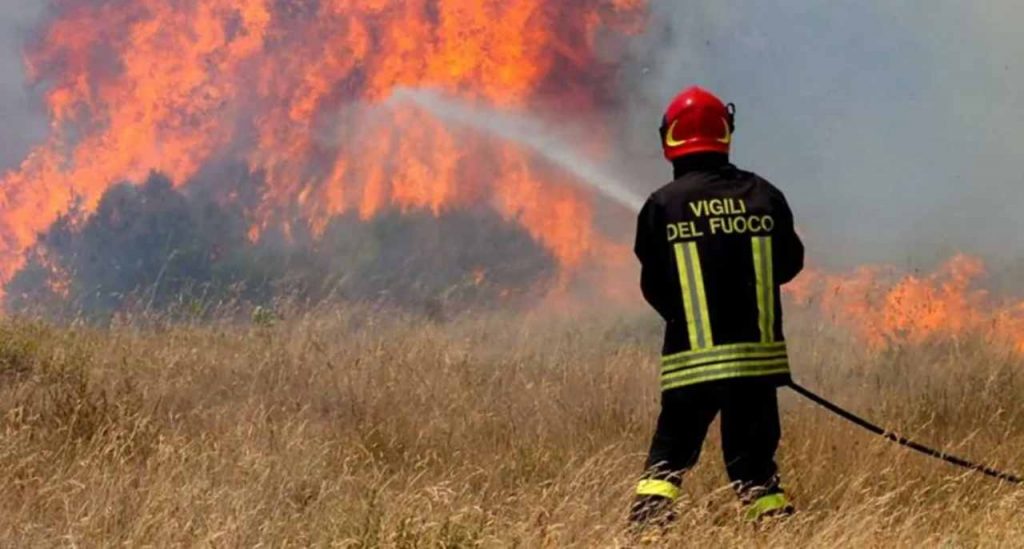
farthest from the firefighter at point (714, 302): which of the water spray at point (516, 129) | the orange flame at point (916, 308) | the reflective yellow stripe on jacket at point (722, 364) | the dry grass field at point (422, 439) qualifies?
the water spray at point (516, 129)

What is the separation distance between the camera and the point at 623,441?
5.78 m

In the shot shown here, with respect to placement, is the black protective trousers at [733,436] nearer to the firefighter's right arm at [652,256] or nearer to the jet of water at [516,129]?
the firefighter's right arm at [652,256]

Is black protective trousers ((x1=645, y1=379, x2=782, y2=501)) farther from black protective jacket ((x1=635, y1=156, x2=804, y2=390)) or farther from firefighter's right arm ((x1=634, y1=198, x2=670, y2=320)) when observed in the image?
firefighter's right arm ((x1=634, y1=198, x2=670, y2=320))

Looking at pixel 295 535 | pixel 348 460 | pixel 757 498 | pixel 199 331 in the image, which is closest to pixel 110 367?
pixel 199 331

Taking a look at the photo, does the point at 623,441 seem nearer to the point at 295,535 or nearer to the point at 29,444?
the point at 295,535

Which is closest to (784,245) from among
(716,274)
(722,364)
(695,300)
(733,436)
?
(716,274)

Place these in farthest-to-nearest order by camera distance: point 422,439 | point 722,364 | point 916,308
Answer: point 916,308
point 422,439
point 722,364

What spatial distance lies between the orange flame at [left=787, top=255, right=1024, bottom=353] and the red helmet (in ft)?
14.6

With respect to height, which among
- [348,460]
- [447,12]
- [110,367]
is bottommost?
[348,460]

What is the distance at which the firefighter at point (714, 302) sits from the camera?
13.6ft

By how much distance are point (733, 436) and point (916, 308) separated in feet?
17.7

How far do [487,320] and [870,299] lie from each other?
138 inches

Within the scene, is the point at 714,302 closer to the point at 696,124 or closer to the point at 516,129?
the point at 696,124

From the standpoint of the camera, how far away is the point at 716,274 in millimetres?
4160
